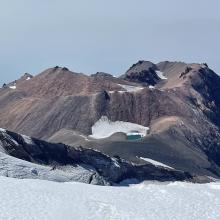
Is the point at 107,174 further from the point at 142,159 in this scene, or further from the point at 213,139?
the point at 213,139

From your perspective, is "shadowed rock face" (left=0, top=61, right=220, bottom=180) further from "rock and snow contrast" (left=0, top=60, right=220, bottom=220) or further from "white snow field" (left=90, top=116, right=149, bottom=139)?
"white snow field" (left=90, top=116, right=149, bottom=139)

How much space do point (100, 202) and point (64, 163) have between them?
47.7 metres

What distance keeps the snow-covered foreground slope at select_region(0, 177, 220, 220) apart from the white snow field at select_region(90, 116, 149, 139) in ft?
413

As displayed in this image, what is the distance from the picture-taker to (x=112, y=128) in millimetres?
172375

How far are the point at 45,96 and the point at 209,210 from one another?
163460 millimetres

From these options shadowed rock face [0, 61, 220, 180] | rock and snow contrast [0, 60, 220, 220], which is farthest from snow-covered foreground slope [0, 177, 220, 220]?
shadowed rock face [0, 61, 220, 180]

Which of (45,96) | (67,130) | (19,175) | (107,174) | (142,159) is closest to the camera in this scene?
(19,175)

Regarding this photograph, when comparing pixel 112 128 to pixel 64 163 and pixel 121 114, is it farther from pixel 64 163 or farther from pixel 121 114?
pixel 64 163

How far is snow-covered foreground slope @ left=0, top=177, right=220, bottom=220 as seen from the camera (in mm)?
30609

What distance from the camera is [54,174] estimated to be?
67062 millimetres

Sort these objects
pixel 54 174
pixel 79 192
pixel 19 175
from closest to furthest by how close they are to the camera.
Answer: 1. pixel 79 192
2. pixel 19 175
3. pixel 54 174

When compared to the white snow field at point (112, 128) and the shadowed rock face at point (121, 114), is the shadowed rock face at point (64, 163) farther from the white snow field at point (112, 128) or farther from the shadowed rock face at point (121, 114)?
the white snow field at point (112, 128)

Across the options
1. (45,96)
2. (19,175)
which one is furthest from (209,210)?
(45,96)

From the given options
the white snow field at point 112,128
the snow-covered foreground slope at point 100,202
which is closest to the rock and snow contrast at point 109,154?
the snow-covered foreground slope at point 100,202
